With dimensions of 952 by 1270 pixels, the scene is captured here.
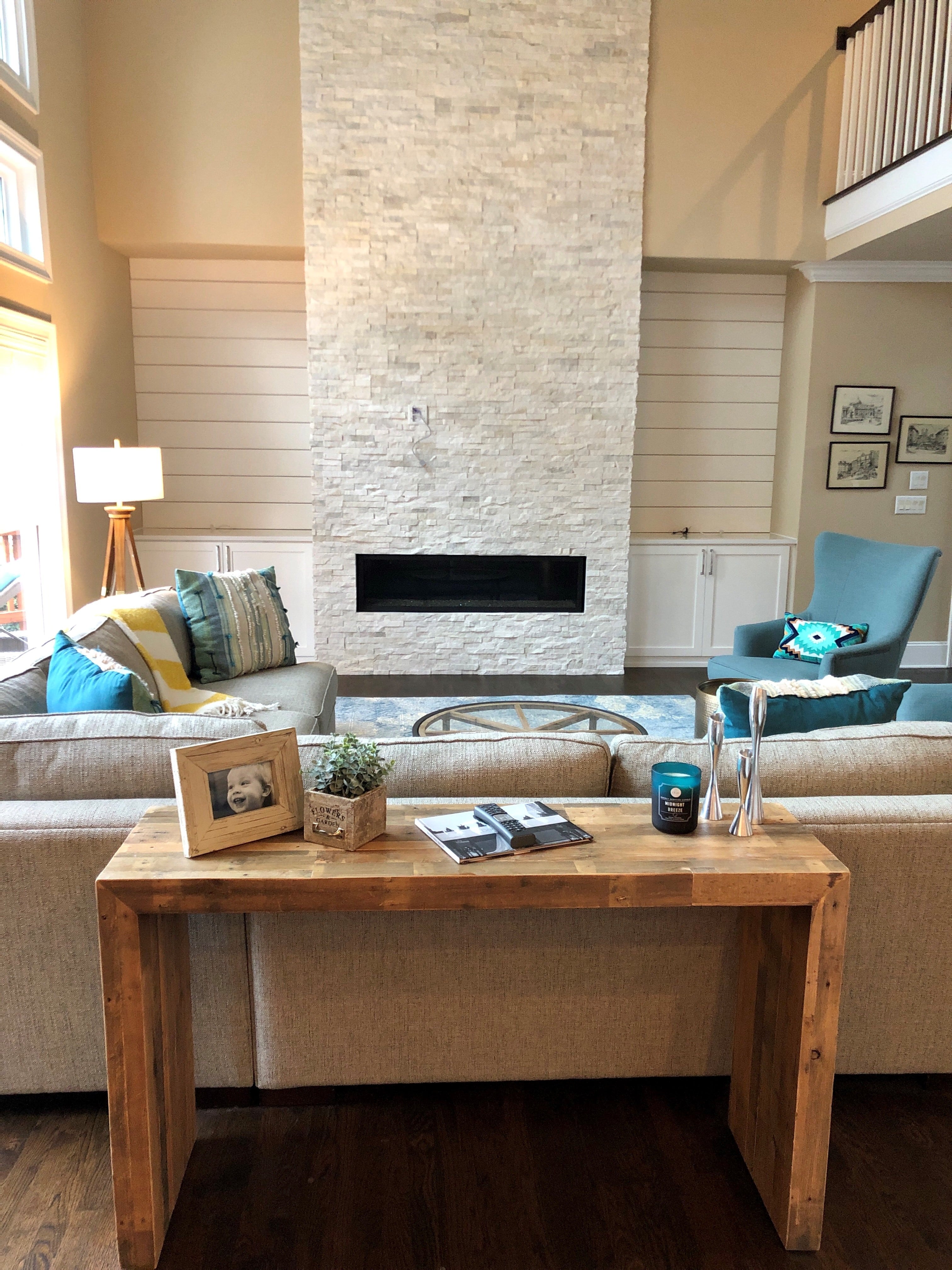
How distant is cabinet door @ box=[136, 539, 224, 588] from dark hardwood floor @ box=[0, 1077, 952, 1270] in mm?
4276

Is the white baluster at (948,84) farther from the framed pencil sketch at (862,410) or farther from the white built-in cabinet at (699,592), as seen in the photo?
the white built-in cabinet at (699,592)

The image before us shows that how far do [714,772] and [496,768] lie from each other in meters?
0.43

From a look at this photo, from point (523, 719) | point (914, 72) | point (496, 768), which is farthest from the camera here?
point (914, 72)

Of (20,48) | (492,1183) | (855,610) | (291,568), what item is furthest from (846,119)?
(492,1183)

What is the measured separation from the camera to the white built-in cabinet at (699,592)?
600 cm

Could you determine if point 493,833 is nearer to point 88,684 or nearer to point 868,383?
point 88,684

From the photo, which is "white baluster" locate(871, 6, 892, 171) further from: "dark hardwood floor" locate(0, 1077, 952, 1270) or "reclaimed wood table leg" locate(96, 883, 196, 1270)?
"reclaimed wood table leg" locate(96, 883, 196, 1270)

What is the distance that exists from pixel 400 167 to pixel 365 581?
240 centimetres

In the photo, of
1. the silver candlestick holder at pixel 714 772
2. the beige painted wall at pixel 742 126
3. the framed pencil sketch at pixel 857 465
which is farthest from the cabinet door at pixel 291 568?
the silver candlestick holder at pixel 714 772

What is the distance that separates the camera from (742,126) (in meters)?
5.49

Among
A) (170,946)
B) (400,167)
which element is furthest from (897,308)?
(170,946)

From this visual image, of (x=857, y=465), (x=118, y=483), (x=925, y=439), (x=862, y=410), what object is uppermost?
(x=862, y=410)

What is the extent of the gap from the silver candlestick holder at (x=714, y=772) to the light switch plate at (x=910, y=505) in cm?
495

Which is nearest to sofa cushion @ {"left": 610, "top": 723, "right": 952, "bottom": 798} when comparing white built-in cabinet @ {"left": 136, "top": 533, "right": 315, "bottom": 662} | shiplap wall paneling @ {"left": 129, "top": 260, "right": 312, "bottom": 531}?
white built-in cabinet @ {"left": 136, "top": 533, "right": 315, "bottom": 662}
